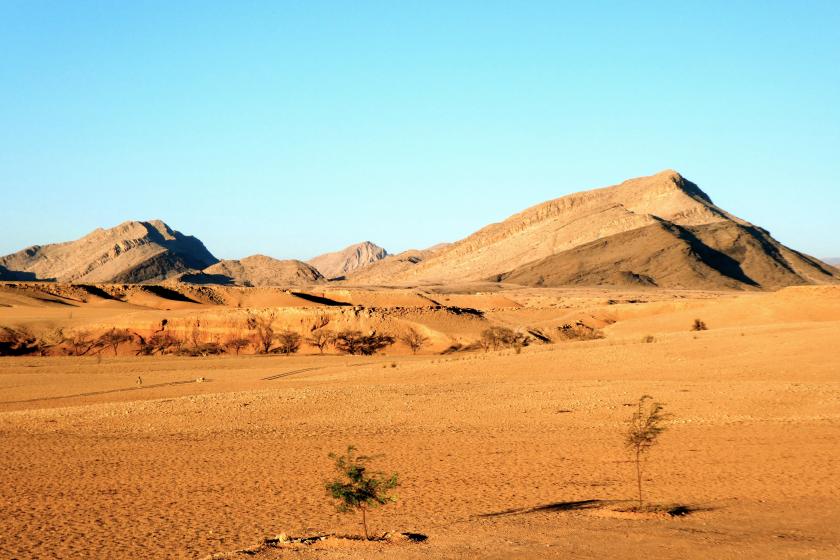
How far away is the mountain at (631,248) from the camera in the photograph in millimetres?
130250

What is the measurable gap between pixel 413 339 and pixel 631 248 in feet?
292

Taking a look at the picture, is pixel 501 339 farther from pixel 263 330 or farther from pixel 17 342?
pixel 17 342

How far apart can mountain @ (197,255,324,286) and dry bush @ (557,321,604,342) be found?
10805 centimetres

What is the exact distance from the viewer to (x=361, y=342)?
5822 centimetres

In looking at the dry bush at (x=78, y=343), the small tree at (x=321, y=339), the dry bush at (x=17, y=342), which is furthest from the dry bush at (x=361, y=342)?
the dry bush at (x=17, y=342)

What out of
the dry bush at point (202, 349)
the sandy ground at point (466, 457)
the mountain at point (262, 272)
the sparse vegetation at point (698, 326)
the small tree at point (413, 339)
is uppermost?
the mountain at point (262, 272)

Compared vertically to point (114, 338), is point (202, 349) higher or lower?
lower

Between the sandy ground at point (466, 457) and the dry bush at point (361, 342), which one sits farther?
the dry bush at point (361, 342)

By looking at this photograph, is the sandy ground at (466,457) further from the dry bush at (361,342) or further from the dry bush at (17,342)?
the dry bush at (361,342)

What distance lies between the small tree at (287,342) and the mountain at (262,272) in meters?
108

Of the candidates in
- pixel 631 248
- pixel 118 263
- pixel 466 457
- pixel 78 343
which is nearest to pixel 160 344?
pixel 78 343

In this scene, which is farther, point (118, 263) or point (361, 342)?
point (118, 263)

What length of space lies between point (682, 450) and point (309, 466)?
8527 mm

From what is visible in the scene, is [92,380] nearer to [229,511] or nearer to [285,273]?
[229,511]
